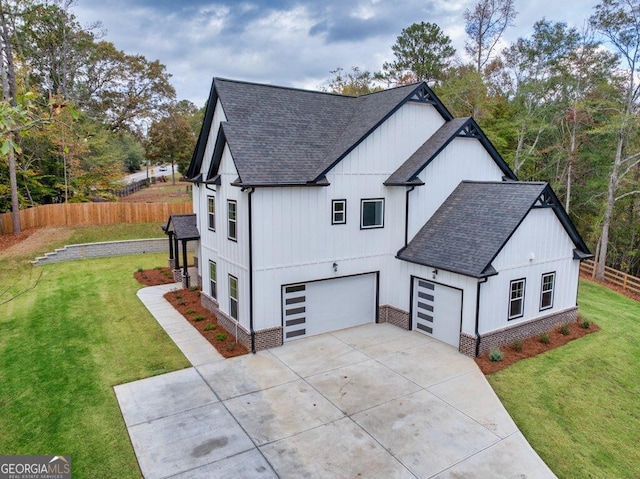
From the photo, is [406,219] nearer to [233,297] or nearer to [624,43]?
[233,297]

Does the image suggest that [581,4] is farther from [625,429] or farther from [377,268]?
[625,429]

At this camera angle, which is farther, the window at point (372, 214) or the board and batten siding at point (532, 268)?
the window at point (372, 214)

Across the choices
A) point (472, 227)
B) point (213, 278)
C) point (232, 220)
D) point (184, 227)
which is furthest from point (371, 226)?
point (184, 227)

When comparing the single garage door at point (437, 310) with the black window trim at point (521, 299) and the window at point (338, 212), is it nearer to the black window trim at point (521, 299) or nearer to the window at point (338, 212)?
the black window trim at point (521, 299)

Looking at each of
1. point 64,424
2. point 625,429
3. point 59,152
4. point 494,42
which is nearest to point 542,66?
point 494,42

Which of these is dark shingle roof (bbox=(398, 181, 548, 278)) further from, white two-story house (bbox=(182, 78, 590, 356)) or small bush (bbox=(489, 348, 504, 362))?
small bush (bbox=(489, 348, 504, 362))

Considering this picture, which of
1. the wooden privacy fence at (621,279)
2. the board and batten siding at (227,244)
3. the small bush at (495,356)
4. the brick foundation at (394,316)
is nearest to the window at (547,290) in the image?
the small bush at (495,356)
